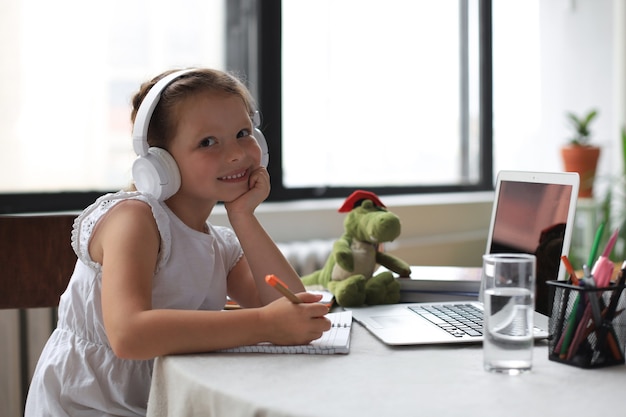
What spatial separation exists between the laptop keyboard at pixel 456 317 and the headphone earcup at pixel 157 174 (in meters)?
0.49

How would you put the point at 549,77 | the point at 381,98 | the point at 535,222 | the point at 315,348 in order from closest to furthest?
the point at 315,348, the point at 535,222, the point at 381,98, the point at 549,77

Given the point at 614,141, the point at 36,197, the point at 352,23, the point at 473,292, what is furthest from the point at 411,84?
the point at 473,292

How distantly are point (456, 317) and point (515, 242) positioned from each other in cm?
26

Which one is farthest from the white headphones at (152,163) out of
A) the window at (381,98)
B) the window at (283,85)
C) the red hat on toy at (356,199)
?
the window at (381,98)

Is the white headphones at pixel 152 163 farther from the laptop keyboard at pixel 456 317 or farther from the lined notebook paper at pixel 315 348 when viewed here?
the laptop keyboard at pixel 456 317

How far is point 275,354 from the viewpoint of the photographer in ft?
3.45

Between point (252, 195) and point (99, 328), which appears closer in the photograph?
point (99, 328)

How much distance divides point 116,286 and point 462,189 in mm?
2780

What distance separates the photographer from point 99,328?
1.28 m

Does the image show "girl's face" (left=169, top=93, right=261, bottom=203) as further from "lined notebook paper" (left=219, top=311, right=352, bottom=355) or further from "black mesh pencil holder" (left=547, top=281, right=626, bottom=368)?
"black mesh pencil holder" (left=547, top=281, right=626, bottom=368)

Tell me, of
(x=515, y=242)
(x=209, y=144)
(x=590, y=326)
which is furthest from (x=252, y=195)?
(x=590, y=326)

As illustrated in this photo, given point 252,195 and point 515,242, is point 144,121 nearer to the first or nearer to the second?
point 252,195

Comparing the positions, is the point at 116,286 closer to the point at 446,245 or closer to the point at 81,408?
the point at 81,408

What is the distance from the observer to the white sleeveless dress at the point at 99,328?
1.24m
